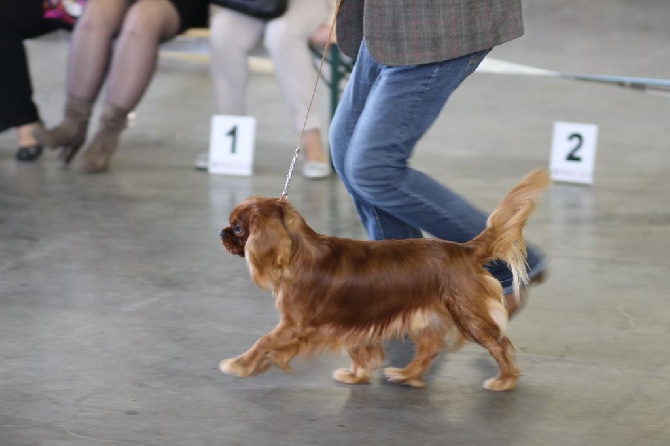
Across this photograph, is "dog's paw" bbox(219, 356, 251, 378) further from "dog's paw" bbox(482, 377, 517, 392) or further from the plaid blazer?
the plaid blazer

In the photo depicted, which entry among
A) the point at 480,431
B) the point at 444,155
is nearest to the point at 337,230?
the point at 444,155

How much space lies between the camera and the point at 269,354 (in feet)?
8.73

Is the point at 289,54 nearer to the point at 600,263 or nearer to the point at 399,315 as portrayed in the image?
the point at 600,263

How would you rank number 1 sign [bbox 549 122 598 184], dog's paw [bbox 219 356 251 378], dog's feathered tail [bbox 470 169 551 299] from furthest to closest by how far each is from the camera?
number 1 sign [bbox 549 122 598 184], dog's paw [bbox 219 356 251 378], dog's feathered tail [bbox 470 169 551 299]

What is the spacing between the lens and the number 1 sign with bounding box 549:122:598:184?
191 inches

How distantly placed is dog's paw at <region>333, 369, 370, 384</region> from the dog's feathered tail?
427mm

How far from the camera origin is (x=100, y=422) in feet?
8.24

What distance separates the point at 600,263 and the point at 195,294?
53.9 inches

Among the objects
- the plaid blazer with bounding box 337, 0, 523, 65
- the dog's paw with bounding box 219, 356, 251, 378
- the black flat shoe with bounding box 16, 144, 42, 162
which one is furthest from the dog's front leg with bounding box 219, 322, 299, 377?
the black flat shoe with bounding box 16, 144, 42, 162

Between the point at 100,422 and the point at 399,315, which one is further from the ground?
the point at 399,315

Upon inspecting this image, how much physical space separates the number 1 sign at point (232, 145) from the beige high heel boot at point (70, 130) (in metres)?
0.59

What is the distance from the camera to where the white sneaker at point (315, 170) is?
4.95 meters

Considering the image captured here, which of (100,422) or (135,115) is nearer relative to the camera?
(100,422)

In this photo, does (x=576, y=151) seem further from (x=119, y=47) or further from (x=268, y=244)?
(x=268, y=244)
